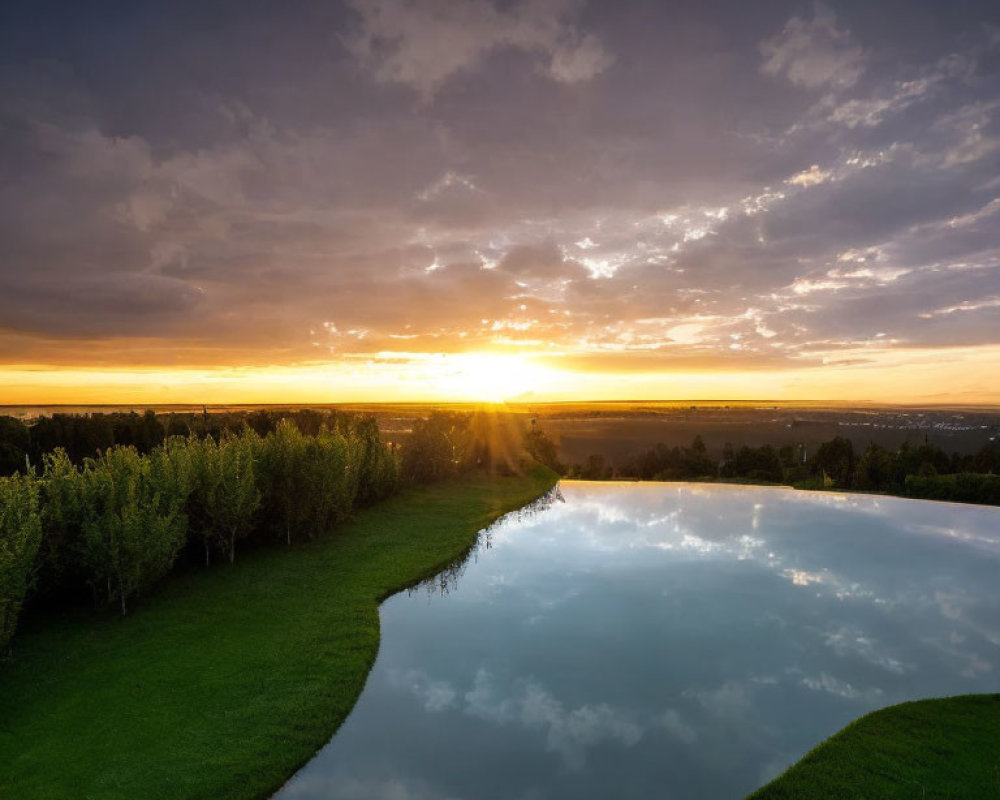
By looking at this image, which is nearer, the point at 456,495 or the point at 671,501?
the point at 671,501

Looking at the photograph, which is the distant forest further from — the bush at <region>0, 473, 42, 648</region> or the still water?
the bush at <region>0, 473, 42, 648</region>

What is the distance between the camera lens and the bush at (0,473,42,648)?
14938 mm

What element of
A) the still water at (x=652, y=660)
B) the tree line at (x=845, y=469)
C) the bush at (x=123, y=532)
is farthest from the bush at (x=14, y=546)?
the tree line at (x=845, y=469)

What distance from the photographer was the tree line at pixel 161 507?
17.5 m

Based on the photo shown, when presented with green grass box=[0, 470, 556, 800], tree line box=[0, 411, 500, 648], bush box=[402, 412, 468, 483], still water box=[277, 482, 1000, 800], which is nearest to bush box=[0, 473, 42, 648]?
tree line box=[0, 411, 500, 648]

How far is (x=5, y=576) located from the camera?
14969 mm

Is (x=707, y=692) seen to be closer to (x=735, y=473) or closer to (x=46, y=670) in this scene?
(x=46, y=670)

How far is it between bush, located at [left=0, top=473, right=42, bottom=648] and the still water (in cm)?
959

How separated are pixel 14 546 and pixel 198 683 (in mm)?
6574

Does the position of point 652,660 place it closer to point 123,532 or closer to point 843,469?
point 123,532

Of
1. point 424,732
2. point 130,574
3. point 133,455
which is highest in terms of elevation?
point 133,455

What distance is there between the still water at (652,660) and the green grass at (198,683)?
946 mm

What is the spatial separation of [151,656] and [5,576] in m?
4.10

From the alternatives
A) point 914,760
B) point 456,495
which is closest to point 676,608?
point 914,760
